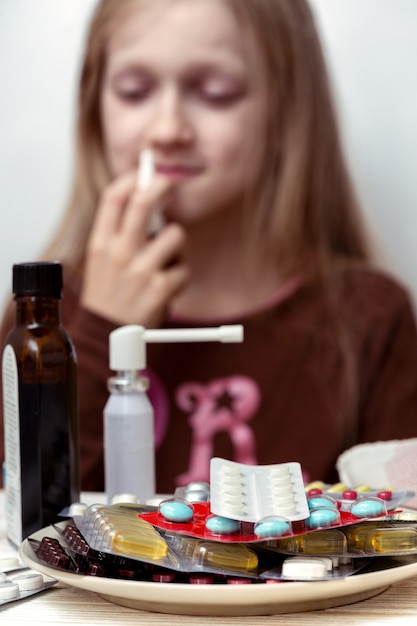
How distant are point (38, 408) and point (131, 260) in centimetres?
52

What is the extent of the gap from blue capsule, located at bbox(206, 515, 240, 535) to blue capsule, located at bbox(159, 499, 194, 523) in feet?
0.05

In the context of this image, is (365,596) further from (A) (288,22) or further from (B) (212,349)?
(A) (288,22)

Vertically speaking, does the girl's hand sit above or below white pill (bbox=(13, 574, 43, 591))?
above

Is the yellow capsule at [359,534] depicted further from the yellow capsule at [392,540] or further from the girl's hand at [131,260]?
the girl's hand at [131,260]

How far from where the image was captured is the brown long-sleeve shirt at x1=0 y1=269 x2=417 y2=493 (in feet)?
3.31

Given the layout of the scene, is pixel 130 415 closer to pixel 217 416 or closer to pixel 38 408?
pixel 38 408

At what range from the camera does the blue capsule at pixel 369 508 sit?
1.33 feet

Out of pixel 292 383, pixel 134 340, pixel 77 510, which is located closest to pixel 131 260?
pixel 292 383

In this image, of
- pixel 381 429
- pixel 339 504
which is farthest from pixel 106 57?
pixel 339 504

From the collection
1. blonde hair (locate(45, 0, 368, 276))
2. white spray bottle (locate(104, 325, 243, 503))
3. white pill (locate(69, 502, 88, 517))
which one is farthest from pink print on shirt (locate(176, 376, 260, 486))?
white pill (locate(69, 502, 88, 517))

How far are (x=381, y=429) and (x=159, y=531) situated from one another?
2.12 feet

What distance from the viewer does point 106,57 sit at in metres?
Answer: 1.04

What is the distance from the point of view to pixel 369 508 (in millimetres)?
406

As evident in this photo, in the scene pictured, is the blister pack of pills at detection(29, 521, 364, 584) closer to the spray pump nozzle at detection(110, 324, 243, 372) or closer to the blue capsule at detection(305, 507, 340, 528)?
the blue capsule at detection(305, 507, 340, 528)
